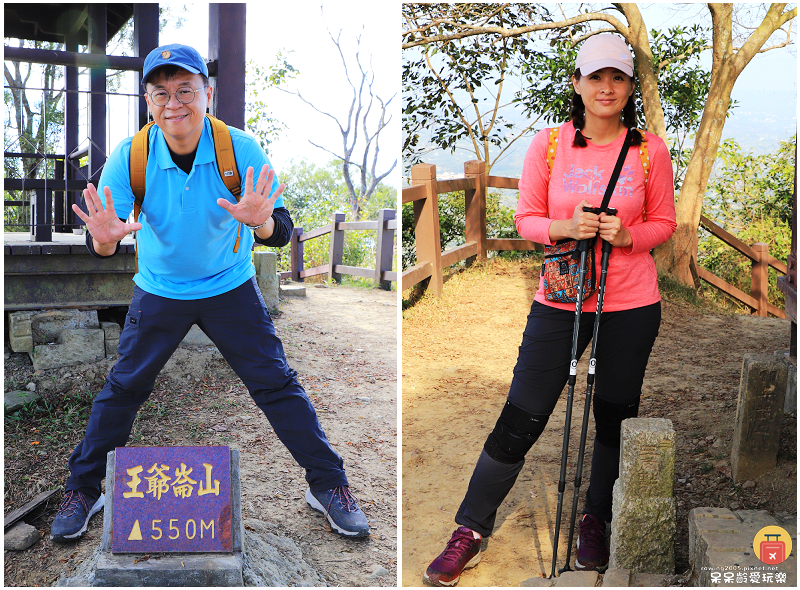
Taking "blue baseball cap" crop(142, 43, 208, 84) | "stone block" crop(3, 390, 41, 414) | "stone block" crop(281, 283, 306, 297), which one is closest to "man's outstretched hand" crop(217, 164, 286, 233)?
"blue baseball cap" crop(142, 43, 208, 84)

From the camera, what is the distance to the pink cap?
2.20 meters

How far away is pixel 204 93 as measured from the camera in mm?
2721

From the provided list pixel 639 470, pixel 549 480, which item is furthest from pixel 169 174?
pixel 549 480

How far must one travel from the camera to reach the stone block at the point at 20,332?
4660 millimetres

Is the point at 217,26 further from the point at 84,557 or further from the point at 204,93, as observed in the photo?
the point at 84,557

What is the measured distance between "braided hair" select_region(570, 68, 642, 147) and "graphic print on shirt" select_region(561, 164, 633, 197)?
90 millimetres

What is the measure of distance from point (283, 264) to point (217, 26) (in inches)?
363

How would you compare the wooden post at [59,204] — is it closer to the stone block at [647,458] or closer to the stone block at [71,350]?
the stone block at [71,350]

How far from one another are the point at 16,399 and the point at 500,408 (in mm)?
3142

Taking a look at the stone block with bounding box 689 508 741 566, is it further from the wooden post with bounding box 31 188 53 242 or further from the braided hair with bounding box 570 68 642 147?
the wooden post with bounding box 31 188 53 242

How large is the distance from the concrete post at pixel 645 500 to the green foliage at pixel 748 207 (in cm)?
812

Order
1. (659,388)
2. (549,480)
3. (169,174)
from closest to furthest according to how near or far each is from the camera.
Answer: (169,174) → (549,480) → (659,388)

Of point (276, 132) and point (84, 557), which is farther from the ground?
point (276, 132)

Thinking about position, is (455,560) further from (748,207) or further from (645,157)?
(748,207)
